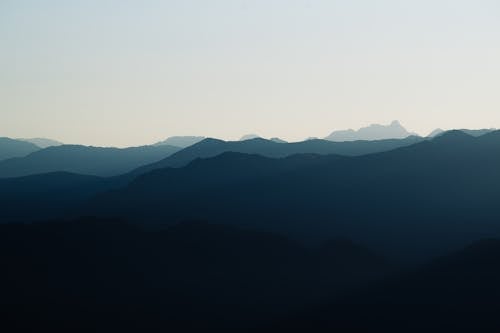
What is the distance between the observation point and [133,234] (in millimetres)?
121938

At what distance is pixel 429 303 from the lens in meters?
76.2

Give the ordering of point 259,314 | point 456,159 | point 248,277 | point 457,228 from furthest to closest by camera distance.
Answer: point 456,159
point 457,228
point 248,277
point 259,314

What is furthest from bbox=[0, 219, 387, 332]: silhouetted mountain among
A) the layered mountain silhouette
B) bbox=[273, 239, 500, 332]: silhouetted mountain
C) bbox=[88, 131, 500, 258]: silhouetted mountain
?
bbox=[88, 131, 500, 258]: silhouetted mountain

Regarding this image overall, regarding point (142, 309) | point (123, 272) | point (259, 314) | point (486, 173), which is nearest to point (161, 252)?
point (123, 272)

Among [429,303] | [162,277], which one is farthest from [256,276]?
[429,303]

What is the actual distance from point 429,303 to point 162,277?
51.0 metres

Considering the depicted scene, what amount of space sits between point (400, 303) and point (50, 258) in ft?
239

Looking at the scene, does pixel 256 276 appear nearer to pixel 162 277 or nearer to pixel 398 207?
pixel 162 277

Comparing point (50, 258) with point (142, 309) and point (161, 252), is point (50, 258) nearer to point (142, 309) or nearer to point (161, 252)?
point (161, 252)

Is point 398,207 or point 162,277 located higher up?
point 398,207

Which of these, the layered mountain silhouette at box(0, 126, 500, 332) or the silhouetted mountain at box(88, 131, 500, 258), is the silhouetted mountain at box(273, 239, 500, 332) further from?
the silhouetted mountain at box(88, 131, 500, 258)

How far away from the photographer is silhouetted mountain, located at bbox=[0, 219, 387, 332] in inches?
3551

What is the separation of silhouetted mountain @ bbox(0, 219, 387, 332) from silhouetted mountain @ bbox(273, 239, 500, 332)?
1005 centimetres

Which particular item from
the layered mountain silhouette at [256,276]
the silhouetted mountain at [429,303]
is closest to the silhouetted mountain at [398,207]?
the layered mountain silhouette at [256,276]
